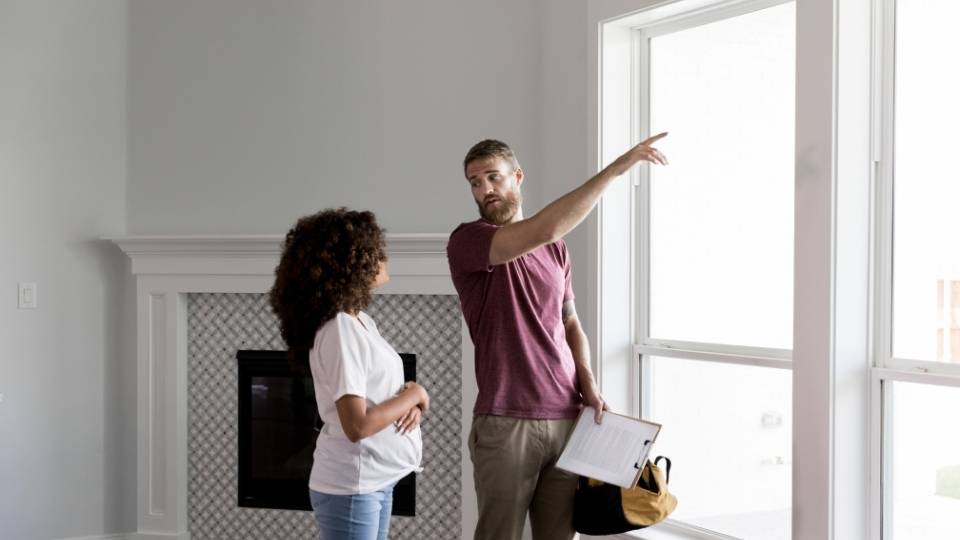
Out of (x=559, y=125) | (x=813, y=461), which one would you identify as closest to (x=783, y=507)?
(x=813, y=461)

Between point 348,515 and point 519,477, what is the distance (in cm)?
51

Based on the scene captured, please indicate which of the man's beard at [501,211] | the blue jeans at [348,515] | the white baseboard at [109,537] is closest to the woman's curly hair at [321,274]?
the blue jeans at [348,515]

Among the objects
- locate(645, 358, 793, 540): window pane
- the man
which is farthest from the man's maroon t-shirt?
locate(645, 358, 793, 540): window pane

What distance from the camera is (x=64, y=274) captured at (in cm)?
421

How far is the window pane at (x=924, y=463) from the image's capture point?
2594 mm

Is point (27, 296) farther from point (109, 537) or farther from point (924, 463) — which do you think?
point (924, 463)

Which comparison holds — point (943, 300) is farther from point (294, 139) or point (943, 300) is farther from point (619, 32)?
point (294, 139)

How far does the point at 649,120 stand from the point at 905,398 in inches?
52.2

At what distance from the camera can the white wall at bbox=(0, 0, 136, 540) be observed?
4.09 m

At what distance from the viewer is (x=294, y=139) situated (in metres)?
4.20

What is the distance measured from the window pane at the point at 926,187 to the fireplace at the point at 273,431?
2464mm

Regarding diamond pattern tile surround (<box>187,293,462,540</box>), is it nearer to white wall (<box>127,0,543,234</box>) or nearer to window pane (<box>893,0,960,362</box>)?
white wall (<box>127,0,543,234</box>)

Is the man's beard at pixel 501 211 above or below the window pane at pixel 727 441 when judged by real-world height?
above

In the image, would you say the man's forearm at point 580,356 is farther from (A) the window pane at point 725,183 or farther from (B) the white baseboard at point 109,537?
(B) the white baseboard at point 109,537
